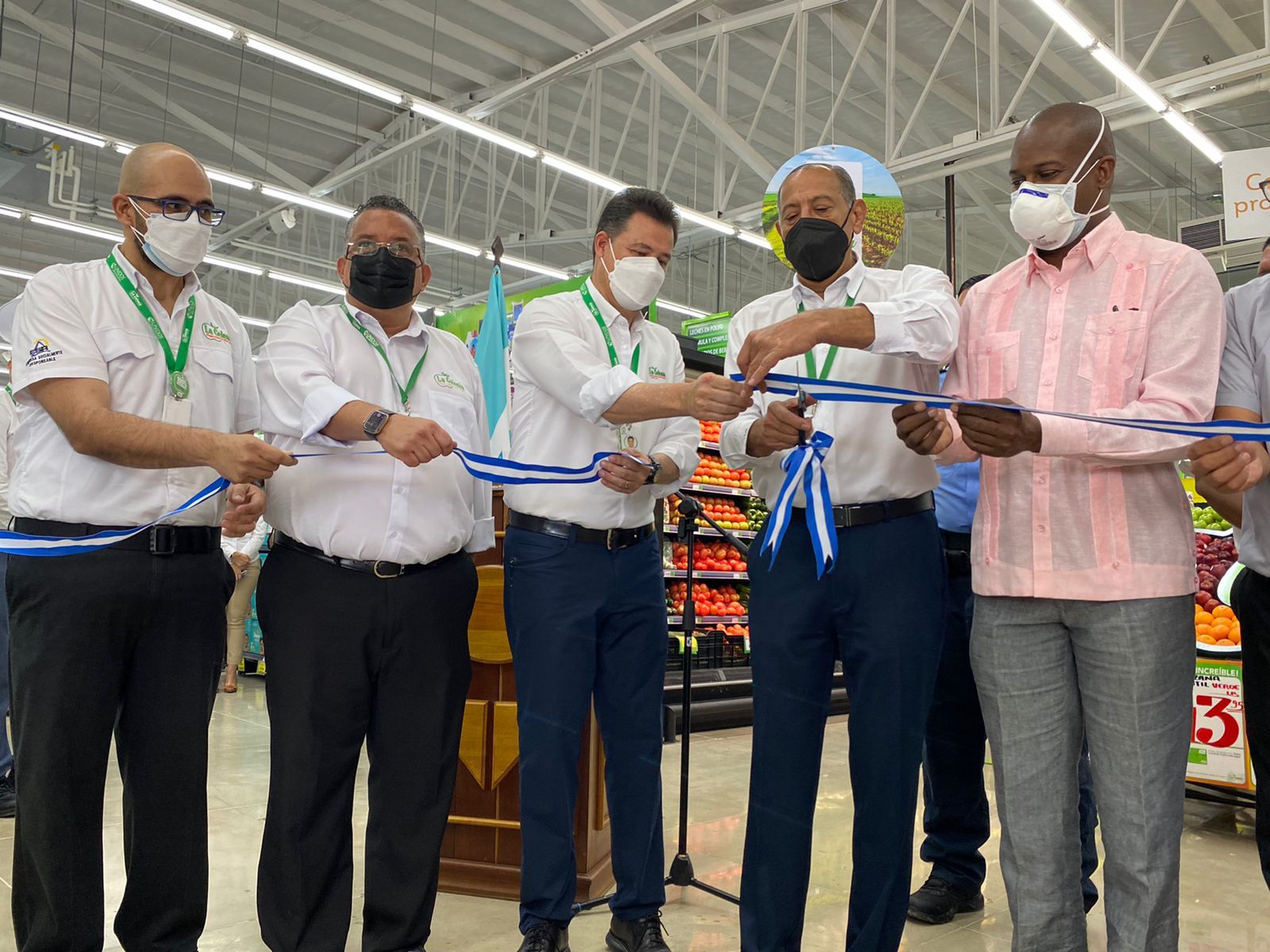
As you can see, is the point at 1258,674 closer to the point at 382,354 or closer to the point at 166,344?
the point at 382,354

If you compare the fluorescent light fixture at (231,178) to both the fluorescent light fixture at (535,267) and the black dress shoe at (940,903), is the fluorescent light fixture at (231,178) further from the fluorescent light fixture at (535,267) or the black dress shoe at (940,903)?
the black dress shoe at (940,903)

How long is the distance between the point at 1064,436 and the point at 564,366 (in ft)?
4.13

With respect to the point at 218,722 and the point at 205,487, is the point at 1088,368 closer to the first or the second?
the point at 205,487

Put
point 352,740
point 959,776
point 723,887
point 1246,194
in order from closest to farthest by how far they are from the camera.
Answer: point 352,740
point 959,776
point 723,887
point 1246,194

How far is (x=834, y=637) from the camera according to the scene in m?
2.25

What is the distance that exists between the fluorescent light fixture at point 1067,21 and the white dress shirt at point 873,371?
252 inches

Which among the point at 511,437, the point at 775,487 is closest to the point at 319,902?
the point at 511,437

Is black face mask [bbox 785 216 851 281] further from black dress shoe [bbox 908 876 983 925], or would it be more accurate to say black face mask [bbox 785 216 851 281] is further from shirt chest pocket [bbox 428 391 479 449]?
black dress shoe [bbox 908 876 983 925]

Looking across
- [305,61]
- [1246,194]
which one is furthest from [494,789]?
[305,61]

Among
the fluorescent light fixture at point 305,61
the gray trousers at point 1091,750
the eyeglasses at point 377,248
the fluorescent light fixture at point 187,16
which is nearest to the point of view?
the gray trousers at point 1091,750

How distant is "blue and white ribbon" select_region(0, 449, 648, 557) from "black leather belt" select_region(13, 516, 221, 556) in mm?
13

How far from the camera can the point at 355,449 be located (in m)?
2.43

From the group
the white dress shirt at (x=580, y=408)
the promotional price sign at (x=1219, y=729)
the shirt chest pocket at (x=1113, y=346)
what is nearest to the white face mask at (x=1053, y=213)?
the shirt chest pocket at (x=1113, y=346)

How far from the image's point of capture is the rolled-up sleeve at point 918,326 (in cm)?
201
